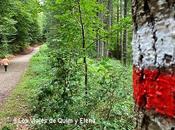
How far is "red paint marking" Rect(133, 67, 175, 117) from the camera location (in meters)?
0.85

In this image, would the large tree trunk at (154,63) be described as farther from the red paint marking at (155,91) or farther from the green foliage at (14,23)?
the green foliage at (14,23)

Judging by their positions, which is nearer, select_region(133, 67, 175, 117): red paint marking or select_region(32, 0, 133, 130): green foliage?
select_region(133, 67, 175, 117): red paint marking

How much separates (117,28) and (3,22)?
20.2 metres

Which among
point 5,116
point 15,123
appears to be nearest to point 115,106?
point 15,123

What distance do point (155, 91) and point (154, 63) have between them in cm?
8

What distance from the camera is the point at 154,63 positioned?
0.92m

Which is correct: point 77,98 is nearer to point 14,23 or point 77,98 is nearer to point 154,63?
point 154,63

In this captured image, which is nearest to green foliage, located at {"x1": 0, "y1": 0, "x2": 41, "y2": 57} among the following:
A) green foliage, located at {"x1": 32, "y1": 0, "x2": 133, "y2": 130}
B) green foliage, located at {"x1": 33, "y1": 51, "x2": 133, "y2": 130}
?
green foliage, located at {"x1": 32, "y1": 0, "x2": 133, "y2": 130}

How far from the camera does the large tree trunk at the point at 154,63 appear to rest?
85cm

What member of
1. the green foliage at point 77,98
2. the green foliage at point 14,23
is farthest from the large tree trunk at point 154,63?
the green foliage at point 14,23

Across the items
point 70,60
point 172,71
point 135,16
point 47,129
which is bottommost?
point 47,129

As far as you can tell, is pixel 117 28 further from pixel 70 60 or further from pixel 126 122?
pixel 126 122

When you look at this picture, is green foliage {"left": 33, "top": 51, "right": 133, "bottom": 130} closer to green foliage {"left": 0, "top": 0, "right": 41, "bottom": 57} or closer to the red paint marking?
green foliage {"left": 0, "top": 0, "right": 41, "bottom": 57}

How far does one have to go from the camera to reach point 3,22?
27.2m
